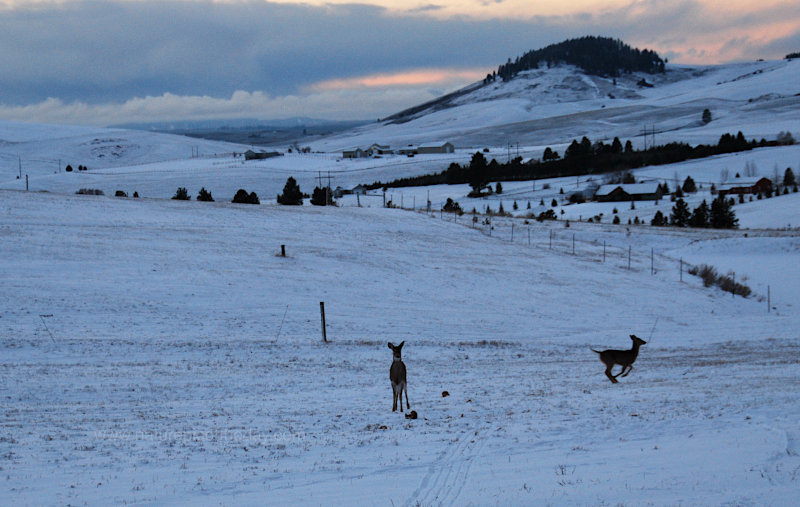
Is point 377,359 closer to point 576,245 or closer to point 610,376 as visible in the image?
point 610,376

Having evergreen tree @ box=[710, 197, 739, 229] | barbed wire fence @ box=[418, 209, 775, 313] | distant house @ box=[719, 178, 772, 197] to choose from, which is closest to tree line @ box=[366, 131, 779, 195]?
distant house @ box=[719, 178, 772, 197]

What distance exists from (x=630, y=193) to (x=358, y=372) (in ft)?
251

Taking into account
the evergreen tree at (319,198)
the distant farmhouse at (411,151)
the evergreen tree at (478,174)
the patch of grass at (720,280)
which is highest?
the distant farmhouse at (411,151)

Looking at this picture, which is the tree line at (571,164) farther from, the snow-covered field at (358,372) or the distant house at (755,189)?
the snow-covered field at (358,372)

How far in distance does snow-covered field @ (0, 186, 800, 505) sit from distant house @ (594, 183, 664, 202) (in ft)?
143

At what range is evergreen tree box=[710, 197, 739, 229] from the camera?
66.7 metres

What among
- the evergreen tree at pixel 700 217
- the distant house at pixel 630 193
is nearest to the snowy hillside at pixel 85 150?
the distant house at pixel 630 193

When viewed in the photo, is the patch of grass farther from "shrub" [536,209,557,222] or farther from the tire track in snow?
the tire track in snow

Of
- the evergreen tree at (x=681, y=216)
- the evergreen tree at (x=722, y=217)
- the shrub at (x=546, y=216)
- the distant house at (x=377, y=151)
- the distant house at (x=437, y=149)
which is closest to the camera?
the shrub at (x=546, y=216)

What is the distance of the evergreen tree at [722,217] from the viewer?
66688mm

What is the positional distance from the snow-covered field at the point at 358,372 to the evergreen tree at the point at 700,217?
25.0 metres

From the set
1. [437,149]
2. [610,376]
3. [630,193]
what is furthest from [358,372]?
[437,149]

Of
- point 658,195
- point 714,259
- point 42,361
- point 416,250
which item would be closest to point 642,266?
point 714,259

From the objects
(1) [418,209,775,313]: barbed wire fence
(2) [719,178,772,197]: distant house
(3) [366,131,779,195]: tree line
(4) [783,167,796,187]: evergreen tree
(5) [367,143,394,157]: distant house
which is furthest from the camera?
(5) [367,143,394,157]: distant house
